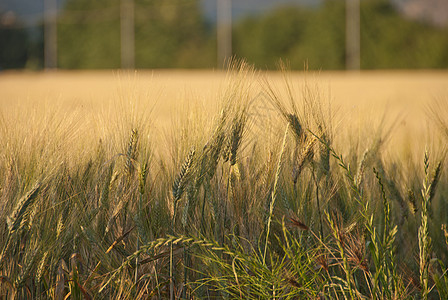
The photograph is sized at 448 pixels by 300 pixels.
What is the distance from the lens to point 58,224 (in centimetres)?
166

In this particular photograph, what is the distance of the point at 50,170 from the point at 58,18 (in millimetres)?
32193

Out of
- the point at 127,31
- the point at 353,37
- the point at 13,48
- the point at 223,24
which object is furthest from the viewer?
the point at 127,31

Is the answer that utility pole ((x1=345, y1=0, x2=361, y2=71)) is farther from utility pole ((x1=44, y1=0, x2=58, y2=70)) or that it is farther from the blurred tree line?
utility pole ((x1=44, y1=0, x2=58, y2=70))

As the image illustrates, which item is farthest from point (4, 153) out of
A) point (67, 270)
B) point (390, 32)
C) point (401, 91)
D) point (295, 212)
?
point (390, 32)

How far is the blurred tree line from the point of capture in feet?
74.2

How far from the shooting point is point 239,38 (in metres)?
27.6

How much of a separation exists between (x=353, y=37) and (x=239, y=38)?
23.8 ft

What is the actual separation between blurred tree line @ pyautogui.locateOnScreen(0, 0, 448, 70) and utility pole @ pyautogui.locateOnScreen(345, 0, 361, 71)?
825 mm

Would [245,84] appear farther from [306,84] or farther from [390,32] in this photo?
[390,32]

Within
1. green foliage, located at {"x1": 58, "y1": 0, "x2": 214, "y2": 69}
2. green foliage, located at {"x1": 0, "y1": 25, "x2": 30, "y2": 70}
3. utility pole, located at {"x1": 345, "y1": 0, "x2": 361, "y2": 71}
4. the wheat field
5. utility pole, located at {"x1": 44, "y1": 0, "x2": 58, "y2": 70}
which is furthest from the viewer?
green foliage, located at {"x1": 58, "y1": 0, "x2": 214, "y2": 69}

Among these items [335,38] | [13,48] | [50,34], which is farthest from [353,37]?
[13,48]

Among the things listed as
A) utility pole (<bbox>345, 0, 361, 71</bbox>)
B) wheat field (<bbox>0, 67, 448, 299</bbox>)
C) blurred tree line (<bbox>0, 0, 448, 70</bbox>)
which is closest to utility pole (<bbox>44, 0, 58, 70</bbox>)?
blurred tree line (<bbox>0, 0, 448, 70</bbox>)

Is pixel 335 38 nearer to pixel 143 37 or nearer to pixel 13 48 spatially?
pixel 143 37

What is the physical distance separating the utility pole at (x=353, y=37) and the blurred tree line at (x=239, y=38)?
0.82 m
